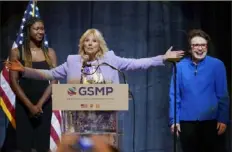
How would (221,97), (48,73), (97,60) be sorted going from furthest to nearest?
(221,97) → (48,73) → (97,60)

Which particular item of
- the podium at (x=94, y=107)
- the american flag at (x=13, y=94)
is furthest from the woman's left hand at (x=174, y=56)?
the american flag at (x=13, y=94)

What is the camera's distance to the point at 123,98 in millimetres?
2814

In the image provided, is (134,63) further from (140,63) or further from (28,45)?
(28,45)

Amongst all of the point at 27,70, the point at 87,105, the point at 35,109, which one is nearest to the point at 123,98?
the point at 87,105

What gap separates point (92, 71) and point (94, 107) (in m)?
0.34

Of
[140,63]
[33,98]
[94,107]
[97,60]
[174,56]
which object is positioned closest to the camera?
[94,107]

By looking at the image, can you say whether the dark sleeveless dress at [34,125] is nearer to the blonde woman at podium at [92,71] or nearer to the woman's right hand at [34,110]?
the woman's right hand at [34,110]

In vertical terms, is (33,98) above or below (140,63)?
below

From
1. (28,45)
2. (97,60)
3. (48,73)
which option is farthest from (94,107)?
(28,45)

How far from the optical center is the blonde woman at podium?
284cm

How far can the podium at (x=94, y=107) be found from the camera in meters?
2.81

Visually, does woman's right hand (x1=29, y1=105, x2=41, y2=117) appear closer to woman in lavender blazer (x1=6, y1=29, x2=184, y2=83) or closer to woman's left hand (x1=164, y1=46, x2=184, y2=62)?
woman in lavender blazer (x1=6, y1=29, x2=184, y2=83)

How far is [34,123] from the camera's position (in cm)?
386

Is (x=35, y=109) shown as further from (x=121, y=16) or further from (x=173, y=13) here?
(x=173, y=13)
